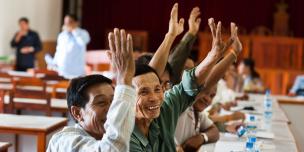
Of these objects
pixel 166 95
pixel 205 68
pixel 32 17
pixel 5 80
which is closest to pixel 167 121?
pixel 166 95

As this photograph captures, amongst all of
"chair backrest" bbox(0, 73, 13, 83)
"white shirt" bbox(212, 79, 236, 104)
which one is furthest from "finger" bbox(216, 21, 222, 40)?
"chair backrest" bbox(0, 73, 13, 83)

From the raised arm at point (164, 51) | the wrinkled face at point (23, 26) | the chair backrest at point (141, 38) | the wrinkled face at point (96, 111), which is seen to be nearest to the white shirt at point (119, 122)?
the wrinkled face at point (96, 111)

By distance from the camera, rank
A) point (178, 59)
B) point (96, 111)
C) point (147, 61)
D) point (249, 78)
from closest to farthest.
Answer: point (96, 111), point (147, 61), point (178, 59), point (249, 78)

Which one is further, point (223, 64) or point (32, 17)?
point (32, 17)

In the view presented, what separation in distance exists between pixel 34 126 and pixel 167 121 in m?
1.44

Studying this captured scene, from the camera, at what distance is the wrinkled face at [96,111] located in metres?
2.50

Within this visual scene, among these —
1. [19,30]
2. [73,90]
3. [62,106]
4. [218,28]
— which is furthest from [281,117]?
[19,30]

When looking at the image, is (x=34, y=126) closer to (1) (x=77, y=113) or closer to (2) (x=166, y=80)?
(2) (x=166, y=80)

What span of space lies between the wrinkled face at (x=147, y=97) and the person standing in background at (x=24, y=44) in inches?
321

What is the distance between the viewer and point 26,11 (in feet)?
38.6

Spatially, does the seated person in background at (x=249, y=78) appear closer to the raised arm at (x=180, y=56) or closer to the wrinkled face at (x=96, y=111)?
the raised arm at (x=180, y=56)

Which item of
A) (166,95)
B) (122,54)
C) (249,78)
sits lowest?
(249,78)

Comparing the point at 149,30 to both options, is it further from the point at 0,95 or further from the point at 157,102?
the point at 157,102

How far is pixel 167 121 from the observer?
3.08 metres
